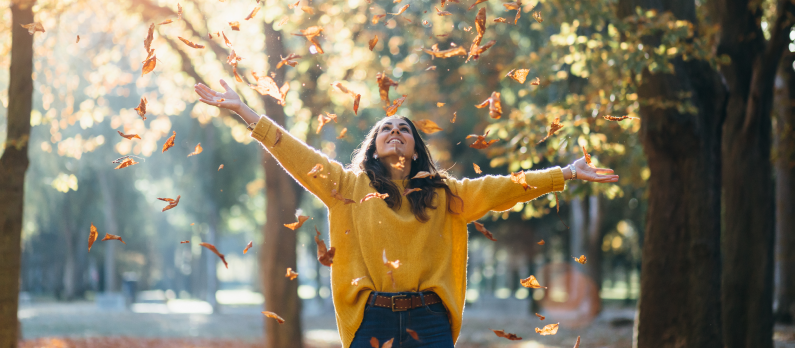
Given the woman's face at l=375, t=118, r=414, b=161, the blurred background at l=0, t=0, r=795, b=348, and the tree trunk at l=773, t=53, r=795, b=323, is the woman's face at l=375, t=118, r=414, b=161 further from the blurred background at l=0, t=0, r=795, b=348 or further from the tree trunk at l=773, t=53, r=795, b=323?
the tree trunk at l=773, t=53, r=795, b=323

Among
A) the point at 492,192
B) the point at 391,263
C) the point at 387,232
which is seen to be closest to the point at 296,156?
the point at 387,232

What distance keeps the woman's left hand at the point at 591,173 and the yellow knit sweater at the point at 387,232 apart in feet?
0.45

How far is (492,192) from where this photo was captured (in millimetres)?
3418

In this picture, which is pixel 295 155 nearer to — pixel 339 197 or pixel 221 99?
pixel 339 197

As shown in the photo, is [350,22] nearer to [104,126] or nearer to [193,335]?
[193,335]

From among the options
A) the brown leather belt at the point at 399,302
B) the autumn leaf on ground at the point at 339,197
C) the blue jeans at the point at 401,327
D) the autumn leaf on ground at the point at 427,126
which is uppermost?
the autumn leaf on ground at the point at 427,126

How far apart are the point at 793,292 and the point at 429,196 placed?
44.5ft

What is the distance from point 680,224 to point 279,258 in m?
6.54

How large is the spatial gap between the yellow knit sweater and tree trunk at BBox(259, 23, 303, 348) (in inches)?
311

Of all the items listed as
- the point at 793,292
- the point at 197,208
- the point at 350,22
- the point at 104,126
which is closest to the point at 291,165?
the point at 350,22

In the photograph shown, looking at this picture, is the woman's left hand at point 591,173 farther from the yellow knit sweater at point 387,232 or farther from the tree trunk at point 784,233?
the tree trunk at point 784,233

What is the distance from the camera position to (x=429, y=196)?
3311 millimetres

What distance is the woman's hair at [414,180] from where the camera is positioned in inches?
129

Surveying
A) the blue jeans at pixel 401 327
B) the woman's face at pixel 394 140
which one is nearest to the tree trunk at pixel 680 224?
the woman's face at pixel 394 140
